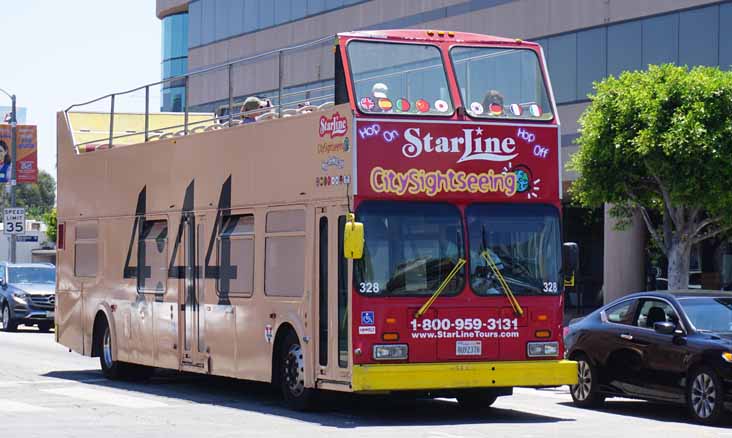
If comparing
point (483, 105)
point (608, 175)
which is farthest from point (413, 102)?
point (608, 175)

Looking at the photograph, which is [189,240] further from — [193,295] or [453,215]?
[453,215]

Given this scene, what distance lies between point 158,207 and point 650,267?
20923 mm

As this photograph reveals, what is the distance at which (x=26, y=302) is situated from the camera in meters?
35.6

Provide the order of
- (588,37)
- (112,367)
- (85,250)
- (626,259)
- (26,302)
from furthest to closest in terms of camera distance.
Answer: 1. (626,259)
2. (26,302)
3. (588,37)
4. (85,250)
5. (112,367)

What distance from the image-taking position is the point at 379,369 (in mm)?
14172

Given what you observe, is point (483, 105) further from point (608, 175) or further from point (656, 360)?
point (608, 175)

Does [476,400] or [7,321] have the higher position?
[476,400]

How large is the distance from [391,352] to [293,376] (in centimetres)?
169

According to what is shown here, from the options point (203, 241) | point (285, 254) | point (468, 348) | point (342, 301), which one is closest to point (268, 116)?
point (285, 254)

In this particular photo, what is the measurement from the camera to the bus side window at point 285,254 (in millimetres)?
15539

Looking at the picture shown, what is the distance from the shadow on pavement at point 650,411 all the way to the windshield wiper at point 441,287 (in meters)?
3.07

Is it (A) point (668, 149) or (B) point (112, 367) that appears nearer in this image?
(B) point (112, 367)

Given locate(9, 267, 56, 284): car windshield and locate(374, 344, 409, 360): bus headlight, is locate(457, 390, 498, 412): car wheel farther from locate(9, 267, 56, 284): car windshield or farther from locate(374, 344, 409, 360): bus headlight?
locate(9, 267, 56, 284): car windshield

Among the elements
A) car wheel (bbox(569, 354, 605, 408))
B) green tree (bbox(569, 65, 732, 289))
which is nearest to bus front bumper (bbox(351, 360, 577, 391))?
car wheel (bbox(569, 354, 605, 408))
